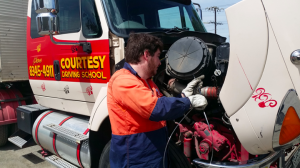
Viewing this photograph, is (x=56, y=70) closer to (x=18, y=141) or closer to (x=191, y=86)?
(x=18, y=141)

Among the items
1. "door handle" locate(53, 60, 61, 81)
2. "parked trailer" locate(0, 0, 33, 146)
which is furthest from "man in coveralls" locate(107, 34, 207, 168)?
"parked trailer" locate(0, 0, 33, 146)

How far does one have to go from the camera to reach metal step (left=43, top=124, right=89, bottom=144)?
10.0ft

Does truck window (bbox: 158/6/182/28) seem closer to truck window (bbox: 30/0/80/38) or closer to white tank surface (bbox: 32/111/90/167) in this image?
truck window (bbox: 30/0/80/38)

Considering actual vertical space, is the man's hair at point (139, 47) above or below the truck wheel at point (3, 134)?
above

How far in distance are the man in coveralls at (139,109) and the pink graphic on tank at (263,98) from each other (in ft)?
1.30

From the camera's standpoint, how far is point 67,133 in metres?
3.30

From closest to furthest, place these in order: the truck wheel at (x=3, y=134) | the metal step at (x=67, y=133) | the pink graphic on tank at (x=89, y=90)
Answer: the metal step at (x=67, y=133) → the pink graphic on tank at (x=89, y=90) → the truck wheel at (x=3, y=134)

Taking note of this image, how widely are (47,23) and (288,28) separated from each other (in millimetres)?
2281

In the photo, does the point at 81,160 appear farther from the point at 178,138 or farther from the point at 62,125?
the point at 178,138

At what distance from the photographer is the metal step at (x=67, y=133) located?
120 inches

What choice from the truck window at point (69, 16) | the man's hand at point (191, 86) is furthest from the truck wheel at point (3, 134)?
the man's hand at point (191, 86)

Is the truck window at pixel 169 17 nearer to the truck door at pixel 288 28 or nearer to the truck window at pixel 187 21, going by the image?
the truck window at pixel 187 21

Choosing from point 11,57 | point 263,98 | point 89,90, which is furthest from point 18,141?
point 263,98

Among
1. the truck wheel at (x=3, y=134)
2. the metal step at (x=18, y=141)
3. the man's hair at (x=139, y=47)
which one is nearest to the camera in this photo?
the man's hair at (x=139, y=47)
